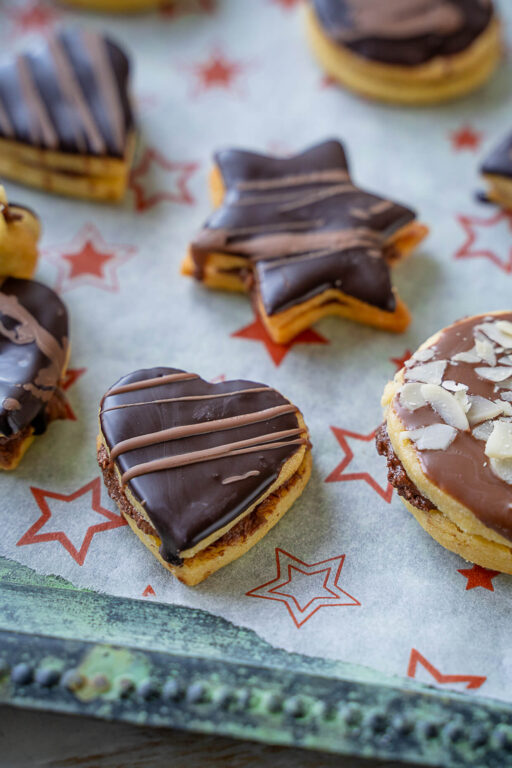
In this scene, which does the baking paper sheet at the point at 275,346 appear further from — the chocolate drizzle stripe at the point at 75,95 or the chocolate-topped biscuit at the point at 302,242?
the chocolate drizzle stripe at the point at 75,95

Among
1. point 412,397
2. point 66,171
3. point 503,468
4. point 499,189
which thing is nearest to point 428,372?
point 412,397

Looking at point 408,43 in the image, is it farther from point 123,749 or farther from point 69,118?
point 123,749

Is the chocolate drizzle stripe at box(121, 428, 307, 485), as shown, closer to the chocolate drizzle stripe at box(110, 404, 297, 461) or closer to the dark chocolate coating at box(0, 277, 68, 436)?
the chocolate drizzle stripe at box(110, 404, 297, 461)

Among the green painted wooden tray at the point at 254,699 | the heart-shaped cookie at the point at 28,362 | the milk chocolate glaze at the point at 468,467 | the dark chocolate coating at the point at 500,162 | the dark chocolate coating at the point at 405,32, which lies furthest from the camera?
the dark chocolate coating at the point at 405,32

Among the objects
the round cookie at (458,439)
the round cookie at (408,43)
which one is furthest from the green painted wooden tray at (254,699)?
the round cookie at (408,43)

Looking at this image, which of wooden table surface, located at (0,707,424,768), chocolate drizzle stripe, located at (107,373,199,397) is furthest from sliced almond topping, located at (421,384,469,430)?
wooden table surface, located at (0,707,424,768)

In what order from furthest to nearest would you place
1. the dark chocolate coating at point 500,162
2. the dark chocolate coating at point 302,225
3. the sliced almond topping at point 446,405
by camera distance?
the dark chocolate coating at point 500,162 < the dark chocolate coating at point 302,225 < the sliced almond topping at point 446,405
